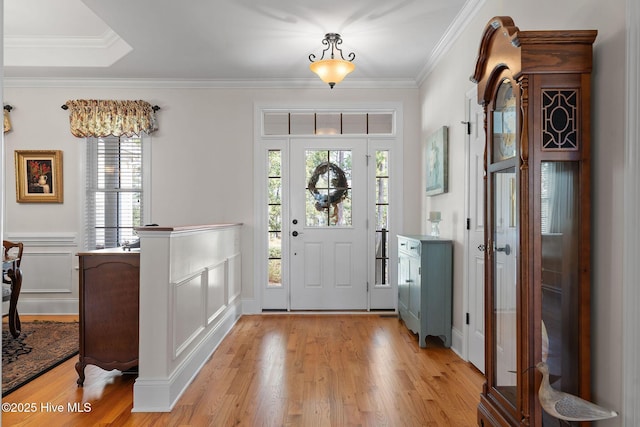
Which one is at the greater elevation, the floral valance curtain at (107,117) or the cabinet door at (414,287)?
the floral valance curtain at (107,117)

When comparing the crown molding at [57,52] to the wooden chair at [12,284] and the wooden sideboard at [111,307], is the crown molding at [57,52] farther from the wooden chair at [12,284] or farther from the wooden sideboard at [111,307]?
the wooden sideboard at [111,307]

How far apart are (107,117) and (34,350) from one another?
8.10 ft

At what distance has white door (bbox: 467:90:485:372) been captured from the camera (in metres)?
2.94

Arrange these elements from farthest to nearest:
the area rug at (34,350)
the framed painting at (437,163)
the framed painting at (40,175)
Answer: the framed painting at (40,175)
the framed painting at (437,163)
the area rug at (34,350)

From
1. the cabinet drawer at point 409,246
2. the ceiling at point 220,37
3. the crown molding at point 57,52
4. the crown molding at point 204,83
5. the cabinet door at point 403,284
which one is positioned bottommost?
the cabinet door at point 403,284

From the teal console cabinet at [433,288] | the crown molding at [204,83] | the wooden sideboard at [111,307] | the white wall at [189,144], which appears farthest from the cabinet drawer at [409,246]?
the wooden sideboard at [111,307]

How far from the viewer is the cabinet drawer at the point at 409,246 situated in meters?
3.55

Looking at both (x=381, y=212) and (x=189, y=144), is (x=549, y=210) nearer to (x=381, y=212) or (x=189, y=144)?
(x=381, y=212)

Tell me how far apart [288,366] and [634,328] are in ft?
7.27

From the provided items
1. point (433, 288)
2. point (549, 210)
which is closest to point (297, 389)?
point (433, 288)

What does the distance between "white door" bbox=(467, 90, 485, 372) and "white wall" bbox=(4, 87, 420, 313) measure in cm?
156

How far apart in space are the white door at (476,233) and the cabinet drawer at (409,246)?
0.50 metres

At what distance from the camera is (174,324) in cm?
248

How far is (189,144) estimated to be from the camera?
15.3 ft
